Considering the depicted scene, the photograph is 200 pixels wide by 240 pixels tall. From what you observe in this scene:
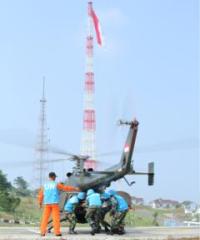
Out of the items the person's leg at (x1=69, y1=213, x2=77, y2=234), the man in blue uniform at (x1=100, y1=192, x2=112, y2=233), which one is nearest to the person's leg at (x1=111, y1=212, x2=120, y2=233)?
the man in blue uniform at (x1=100, y1=192, x2=112, y2=233)

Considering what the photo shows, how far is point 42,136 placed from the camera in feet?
190

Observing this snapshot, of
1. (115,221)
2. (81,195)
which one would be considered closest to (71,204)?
(81,195)

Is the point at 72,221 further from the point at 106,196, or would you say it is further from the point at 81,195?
the point at 106,196

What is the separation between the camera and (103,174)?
1866cm

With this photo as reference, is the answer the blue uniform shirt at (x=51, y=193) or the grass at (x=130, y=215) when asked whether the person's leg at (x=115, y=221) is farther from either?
the grass at (x=130, y=215)

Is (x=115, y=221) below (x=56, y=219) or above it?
below

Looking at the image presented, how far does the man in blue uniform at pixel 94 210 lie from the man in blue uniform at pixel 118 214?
0.49 meters

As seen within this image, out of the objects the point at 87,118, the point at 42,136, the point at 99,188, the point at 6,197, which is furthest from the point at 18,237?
the point at 42,136

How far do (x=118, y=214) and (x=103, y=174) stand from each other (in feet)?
4.63

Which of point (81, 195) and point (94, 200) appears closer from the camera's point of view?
point (94, 200)

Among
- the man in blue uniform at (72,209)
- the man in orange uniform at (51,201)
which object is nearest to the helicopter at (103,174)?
the man in blue uniform at (72,209)

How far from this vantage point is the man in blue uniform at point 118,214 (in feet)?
58.6

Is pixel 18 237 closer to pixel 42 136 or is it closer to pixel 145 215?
pixel 145 215

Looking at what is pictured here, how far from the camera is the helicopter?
18.1 meters
